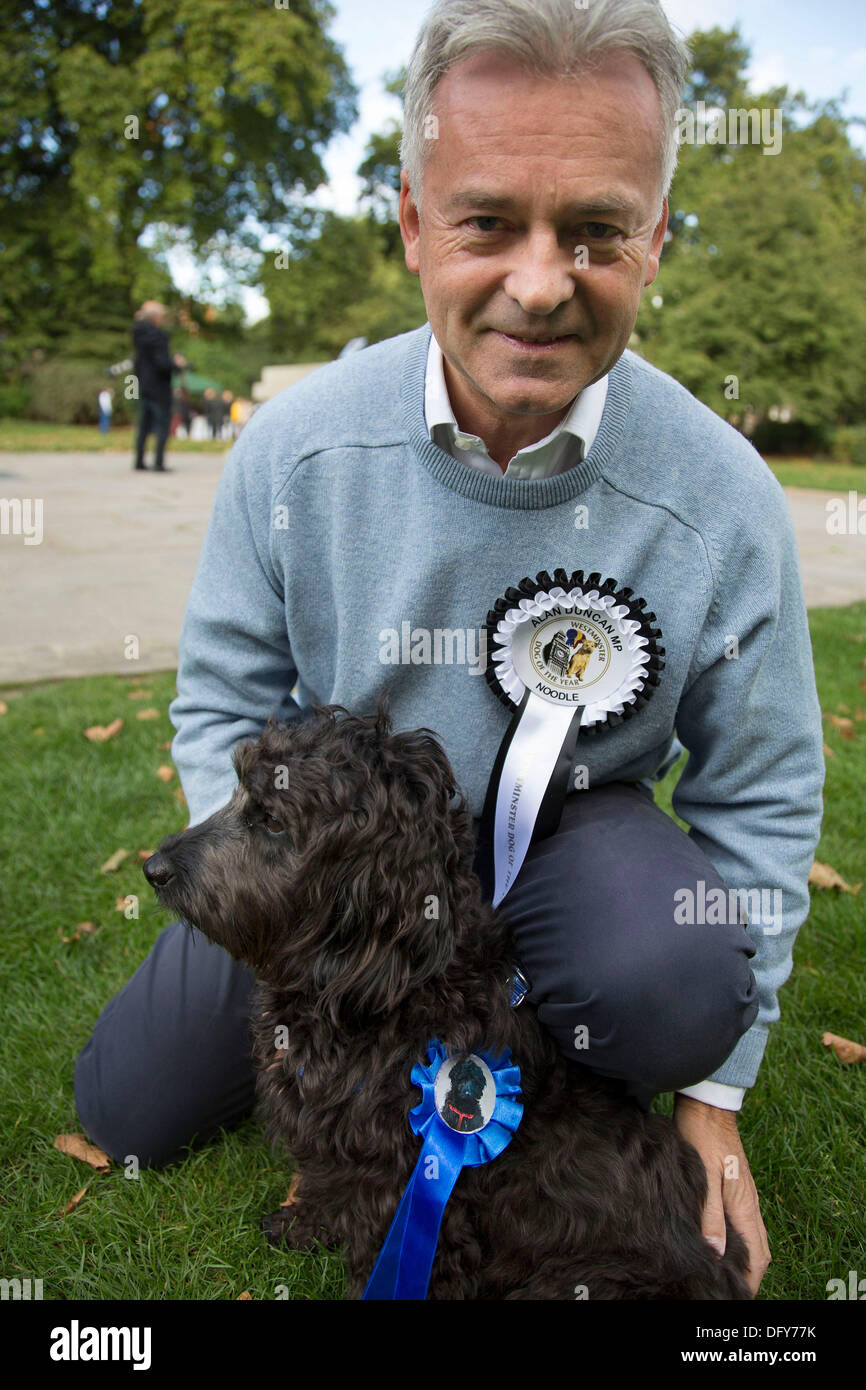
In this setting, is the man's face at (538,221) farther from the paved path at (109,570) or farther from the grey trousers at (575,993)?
the paved path at (109,570)

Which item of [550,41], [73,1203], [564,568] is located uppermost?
[550,41]

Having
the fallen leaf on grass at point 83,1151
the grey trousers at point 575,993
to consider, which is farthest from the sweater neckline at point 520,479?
the fallen leaf on grass at point 83,1151

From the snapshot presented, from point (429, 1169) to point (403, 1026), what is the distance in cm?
25

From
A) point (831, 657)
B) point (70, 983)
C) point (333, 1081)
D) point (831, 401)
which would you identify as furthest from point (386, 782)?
point (831, 401)

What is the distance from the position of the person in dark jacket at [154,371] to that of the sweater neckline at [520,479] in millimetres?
13510

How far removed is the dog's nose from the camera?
6.53 feet

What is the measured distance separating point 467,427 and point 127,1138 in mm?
1824

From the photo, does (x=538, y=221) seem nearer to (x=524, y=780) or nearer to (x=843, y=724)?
(x=524, y=780)

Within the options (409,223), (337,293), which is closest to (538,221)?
(409,223)

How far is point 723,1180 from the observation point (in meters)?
2.00

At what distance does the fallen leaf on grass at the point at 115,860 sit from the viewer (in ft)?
11.3

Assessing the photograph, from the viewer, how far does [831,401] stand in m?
29.0

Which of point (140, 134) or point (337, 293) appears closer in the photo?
point (140, 134)

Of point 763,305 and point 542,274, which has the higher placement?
point 763,305
